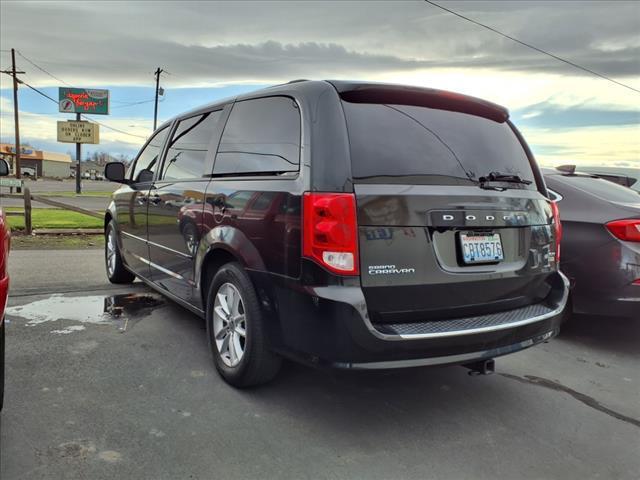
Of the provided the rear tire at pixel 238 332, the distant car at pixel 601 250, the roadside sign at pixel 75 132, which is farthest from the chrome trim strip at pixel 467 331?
the roadside sign at pixel 75 132

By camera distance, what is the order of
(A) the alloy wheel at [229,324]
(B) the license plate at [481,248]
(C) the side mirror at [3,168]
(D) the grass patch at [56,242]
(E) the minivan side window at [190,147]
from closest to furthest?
1. (B) the license plate at [481,248]
2. (A) the alloy wheel at [229,324]
3. (C) the side mirror at [3,168]
4. (E) the minivan side window at [190,147]
5. (D) the grass patch at [56,242]

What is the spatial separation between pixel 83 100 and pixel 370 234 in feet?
182

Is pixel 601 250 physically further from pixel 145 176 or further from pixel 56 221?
pixel 56 221

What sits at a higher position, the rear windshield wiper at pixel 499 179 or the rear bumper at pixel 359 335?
the rear windshield wiper at pixel 499 179

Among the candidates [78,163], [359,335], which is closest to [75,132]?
[78,163]

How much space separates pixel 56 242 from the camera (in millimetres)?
9359

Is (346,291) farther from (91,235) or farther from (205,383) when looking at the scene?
(91,235)

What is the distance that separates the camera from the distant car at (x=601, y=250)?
13.6 ft

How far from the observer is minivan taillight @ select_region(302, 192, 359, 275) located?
8.38ft

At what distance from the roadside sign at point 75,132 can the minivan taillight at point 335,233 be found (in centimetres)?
5119

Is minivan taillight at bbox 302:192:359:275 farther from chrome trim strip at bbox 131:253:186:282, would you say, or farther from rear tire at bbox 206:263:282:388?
chrome trim strip at bbox 131:253:186:282

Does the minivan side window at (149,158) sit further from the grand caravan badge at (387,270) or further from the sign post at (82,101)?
the sign post at (82,101)

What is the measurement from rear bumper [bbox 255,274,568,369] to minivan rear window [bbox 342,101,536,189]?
0.67 meters

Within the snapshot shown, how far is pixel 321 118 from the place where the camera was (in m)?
2.77
